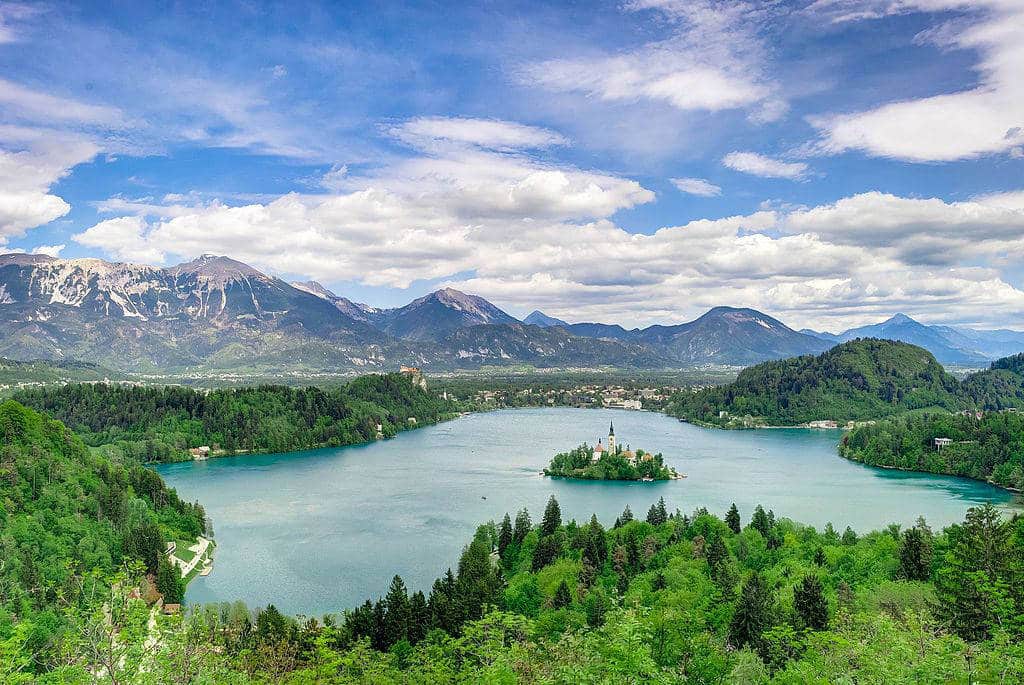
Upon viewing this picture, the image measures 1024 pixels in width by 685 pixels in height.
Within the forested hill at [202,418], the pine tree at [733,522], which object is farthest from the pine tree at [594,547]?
the forested hill at [202,418]

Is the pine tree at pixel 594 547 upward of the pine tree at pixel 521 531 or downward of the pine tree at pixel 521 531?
upward

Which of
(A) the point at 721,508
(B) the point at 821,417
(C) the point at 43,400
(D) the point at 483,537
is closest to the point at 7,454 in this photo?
(D) the point at 483,537

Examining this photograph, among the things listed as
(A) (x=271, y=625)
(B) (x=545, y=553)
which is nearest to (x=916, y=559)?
(B) (x=545, y=553)

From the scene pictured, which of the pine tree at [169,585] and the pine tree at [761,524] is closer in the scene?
the pine tree at [169,585]

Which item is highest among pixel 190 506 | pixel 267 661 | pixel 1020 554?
pixel 1020 554

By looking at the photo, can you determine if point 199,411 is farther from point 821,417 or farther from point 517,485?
point 821,417

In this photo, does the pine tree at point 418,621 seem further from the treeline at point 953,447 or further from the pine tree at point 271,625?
the treeline at point 953,447

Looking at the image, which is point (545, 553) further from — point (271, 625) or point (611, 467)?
point (611, 467)
